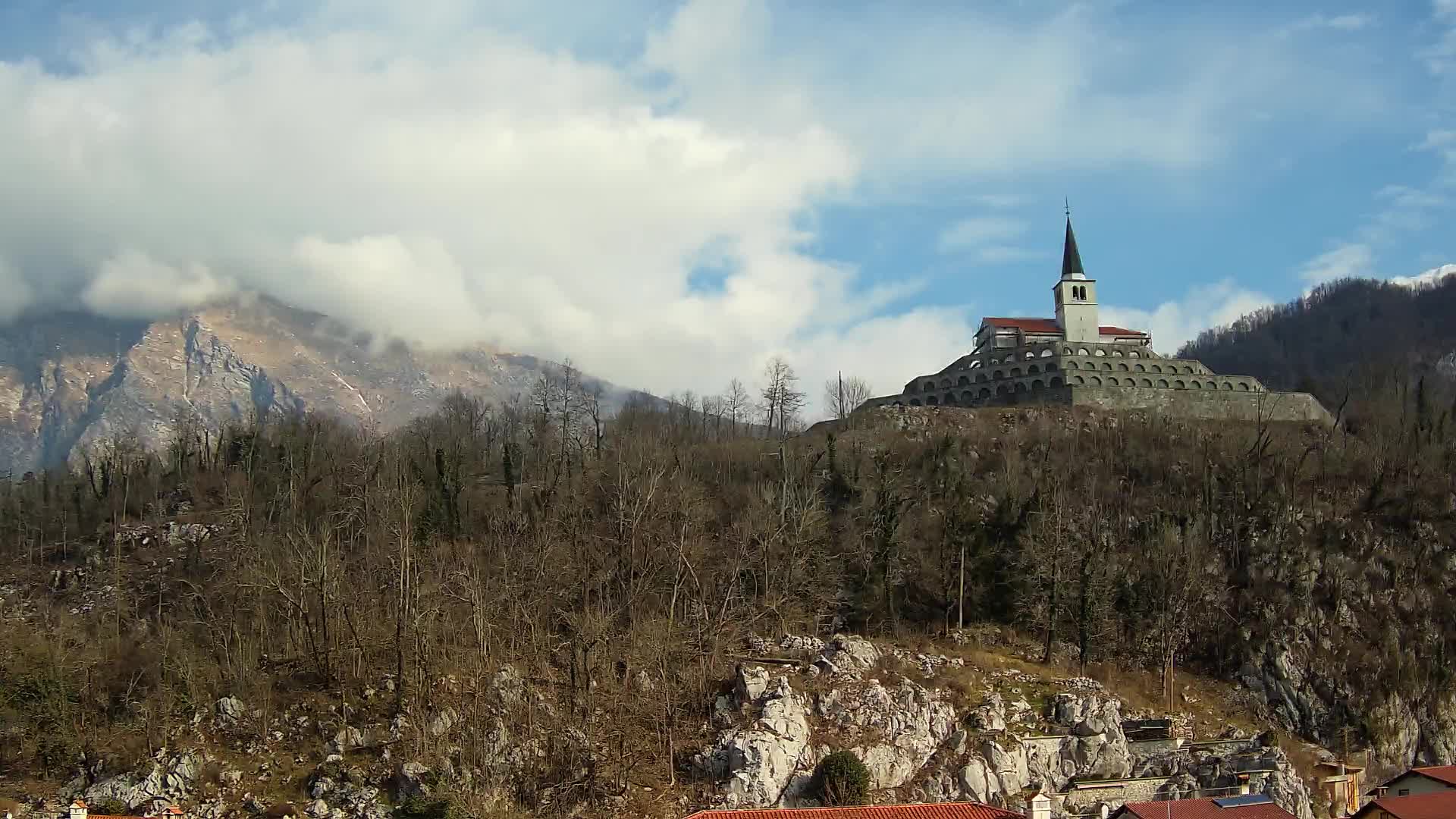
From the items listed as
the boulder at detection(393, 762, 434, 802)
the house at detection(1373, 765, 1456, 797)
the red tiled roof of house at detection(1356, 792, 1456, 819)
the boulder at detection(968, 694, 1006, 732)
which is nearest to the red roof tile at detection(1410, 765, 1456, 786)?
the house at detection(1373, 765, 1456, 797)

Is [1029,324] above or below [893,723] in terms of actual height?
above

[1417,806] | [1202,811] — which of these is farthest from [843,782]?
[1417,806]

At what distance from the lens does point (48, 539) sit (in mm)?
63219

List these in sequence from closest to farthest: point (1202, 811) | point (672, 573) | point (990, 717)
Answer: point (1202, 811) < point (990, 717) < point (672, 573)

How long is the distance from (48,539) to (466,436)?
26.1 meters

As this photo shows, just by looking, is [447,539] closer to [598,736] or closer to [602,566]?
[602,566]

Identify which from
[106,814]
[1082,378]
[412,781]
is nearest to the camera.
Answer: [106,814]

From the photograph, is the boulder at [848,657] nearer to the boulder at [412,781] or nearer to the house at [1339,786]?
the boulder at [412,781]

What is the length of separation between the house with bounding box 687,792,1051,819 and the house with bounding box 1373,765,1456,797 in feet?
46.4

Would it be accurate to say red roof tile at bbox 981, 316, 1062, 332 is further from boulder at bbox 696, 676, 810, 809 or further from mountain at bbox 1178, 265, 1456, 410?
boulder at bbox 696, 676, 810, 809

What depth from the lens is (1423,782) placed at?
126ft

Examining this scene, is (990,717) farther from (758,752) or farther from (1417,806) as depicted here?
(1417,806)

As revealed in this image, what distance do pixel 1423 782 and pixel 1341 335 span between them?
389ft

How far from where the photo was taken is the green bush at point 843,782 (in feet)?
122
